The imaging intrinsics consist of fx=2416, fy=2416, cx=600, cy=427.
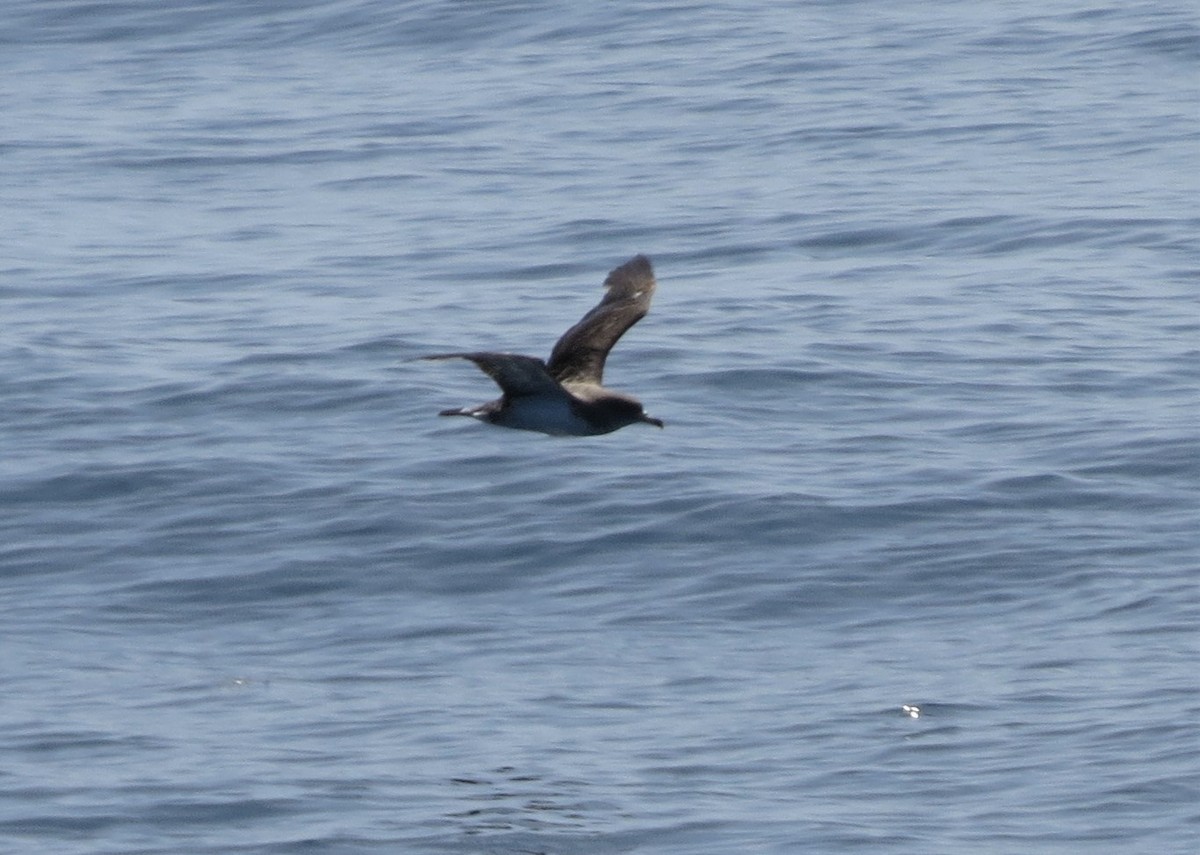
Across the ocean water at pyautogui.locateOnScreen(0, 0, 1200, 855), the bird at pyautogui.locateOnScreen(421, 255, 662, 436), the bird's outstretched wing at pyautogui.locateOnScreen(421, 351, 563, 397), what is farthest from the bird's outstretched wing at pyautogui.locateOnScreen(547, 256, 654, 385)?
the ocean water at pyautogui.locateOnScreen(0, 0, 1200, 855)

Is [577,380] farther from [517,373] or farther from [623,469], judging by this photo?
[623,469]

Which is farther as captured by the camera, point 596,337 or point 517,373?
point 596,337

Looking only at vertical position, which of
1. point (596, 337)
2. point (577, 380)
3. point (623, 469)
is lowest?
point (623, 469)

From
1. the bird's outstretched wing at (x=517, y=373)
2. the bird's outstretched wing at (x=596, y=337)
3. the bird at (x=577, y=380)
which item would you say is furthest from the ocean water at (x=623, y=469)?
the bird's outstretched wing at (x=596, y=337)

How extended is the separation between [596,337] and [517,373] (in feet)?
4.34

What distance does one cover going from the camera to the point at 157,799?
373 inches

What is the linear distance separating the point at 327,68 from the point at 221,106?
1.64 m

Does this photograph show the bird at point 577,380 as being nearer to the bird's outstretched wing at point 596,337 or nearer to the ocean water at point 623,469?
the bird's outstretched wing at point 596,337

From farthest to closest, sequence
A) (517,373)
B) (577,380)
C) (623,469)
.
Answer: (623,469), (577,380), (517,373)

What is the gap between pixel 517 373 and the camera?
9312mm

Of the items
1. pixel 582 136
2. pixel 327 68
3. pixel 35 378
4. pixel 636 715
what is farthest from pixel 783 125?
pixel 636 715

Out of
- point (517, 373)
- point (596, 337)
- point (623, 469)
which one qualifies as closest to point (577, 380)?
point (596, 337)

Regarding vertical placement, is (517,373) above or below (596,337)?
above

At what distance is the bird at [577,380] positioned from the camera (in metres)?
9.35
